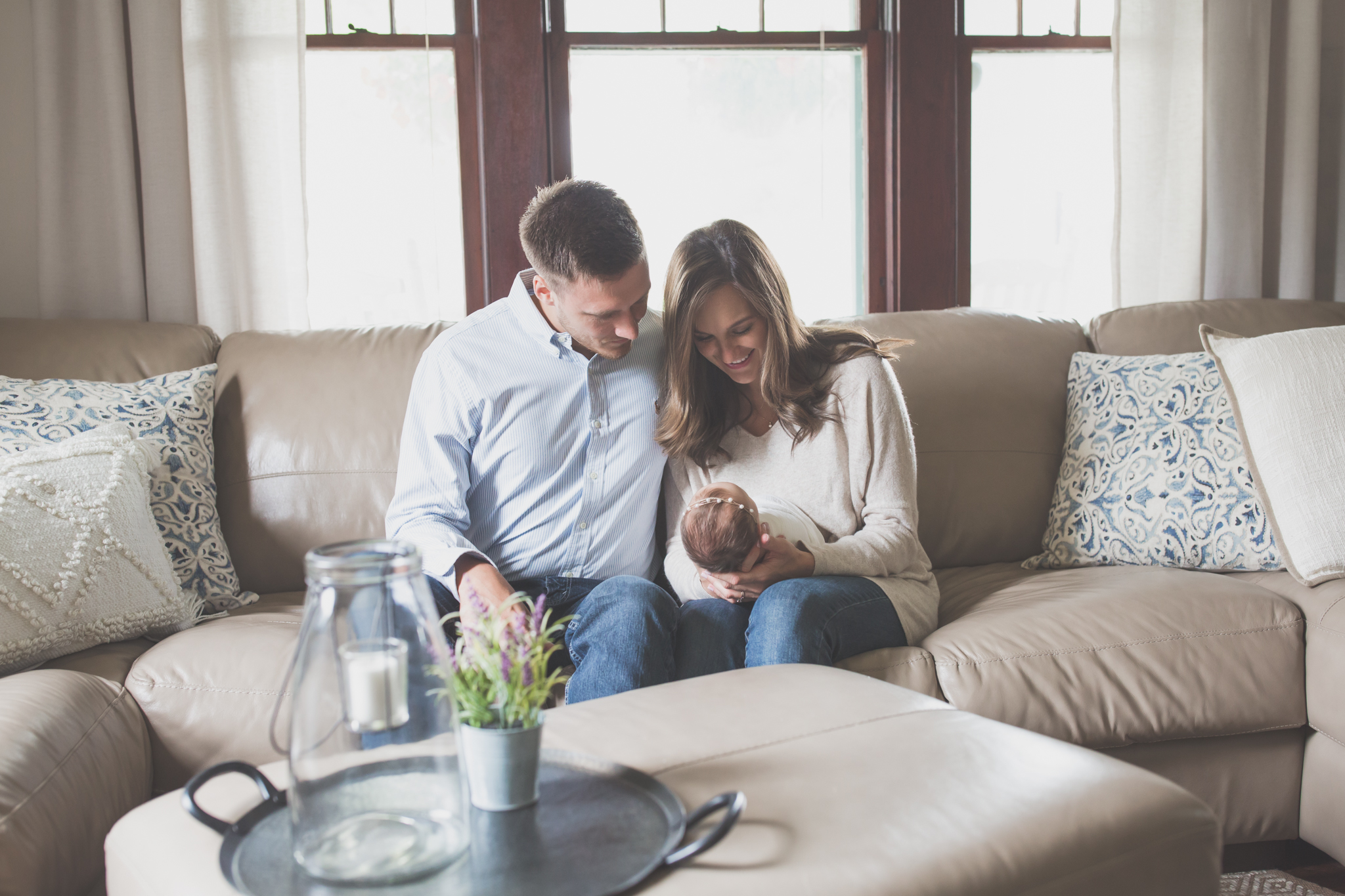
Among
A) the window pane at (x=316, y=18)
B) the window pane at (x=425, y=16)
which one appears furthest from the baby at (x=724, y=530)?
Answer: the window pane at (x=316, y=18)

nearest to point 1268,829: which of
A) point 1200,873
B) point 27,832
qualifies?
point 1200,873

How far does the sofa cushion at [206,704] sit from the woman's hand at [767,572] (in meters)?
0.66

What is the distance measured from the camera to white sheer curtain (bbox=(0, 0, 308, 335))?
232 centimetres

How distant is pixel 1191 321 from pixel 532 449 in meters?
1.63

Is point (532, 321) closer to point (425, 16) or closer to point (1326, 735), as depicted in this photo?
point (425, 16)

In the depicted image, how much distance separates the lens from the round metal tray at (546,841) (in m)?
0.70

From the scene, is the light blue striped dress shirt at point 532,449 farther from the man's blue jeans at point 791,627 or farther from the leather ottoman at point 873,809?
the leather ottoman at point 873,809

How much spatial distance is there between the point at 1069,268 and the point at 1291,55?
0.81 m

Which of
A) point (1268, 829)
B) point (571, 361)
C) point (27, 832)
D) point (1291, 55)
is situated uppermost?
point (1291, 55)

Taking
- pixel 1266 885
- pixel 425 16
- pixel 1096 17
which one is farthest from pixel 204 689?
pixel 1096 17

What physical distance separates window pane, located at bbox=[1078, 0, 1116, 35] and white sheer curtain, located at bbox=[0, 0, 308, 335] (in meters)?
2.15

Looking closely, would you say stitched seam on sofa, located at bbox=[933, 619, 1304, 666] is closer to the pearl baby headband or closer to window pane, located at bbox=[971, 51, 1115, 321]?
the pearl baby headband

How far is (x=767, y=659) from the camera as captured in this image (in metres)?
1.43

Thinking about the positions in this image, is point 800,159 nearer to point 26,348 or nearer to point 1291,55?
point 1291,55
